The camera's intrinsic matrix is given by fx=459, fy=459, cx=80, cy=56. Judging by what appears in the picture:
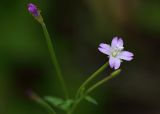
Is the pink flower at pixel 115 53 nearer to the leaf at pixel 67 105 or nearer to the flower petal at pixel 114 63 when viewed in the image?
the flower petal at pixel 114 63

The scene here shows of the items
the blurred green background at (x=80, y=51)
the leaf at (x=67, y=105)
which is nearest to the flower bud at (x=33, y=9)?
the leaf at (x=67, y=105)

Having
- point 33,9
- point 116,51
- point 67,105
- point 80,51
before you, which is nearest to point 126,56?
point 116,51

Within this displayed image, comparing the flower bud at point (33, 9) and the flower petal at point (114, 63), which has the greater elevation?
the flower bud at point (33, 9)

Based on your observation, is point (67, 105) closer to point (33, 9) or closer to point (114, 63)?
point (114, 63)

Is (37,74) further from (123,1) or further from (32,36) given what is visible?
(123,1)

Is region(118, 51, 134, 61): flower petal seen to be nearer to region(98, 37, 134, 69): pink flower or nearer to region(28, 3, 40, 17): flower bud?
region(98, 37, 134, 69): pink flower

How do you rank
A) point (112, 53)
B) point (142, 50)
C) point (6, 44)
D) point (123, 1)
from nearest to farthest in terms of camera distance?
point (112, 53) < point (6, 44) < point (123, 1) < point (142, 50)

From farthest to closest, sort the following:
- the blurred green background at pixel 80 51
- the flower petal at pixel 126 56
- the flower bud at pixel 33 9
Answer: the blurred green background at pixel 80 51 < the flower petal at pixel 126 56 < the flower bud at pixel 33 9

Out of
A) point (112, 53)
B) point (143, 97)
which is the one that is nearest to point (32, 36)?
point (143, 97)
